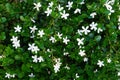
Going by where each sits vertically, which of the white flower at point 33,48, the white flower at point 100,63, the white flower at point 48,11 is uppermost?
the white flower at point 48,11

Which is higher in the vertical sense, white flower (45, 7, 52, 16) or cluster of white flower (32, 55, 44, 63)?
white flower (45, 7, 52, 16)

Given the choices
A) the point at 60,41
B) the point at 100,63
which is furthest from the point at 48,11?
the point at 100,63

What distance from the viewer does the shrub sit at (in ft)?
7.72

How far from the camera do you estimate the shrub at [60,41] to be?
235 cm

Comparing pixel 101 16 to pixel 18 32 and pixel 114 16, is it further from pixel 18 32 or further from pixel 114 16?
pixel 18 32

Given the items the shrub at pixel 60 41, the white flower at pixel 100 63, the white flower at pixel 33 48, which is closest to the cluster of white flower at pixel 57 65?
the shrub at pixel 60 41

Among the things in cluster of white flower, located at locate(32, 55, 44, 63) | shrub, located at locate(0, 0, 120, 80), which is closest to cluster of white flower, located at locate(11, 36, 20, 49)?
shrub, located at locate(0, 0, 120, 80)

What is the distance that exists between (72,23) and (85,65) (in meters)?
0.27

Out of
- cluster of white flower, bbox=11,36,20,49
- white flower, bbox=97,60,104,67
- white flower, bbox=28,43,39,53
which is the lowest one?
white flower, bbox=97,60,104,67

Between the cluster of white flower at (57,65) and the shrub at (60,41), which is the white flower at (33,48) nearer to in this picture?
the shrub at (60,41)

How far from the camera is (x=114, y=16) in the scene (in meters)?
2.41

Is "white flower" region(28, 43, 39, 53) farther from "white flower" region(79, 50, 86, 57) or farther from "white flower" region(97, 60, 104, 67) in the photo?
"white flower" region(97, 60, 104, 67)

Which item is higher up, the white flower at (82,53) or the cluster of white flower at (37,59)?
the white flower at (82,53)

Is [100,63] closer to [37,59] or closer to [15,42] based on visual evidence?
[37,59]
